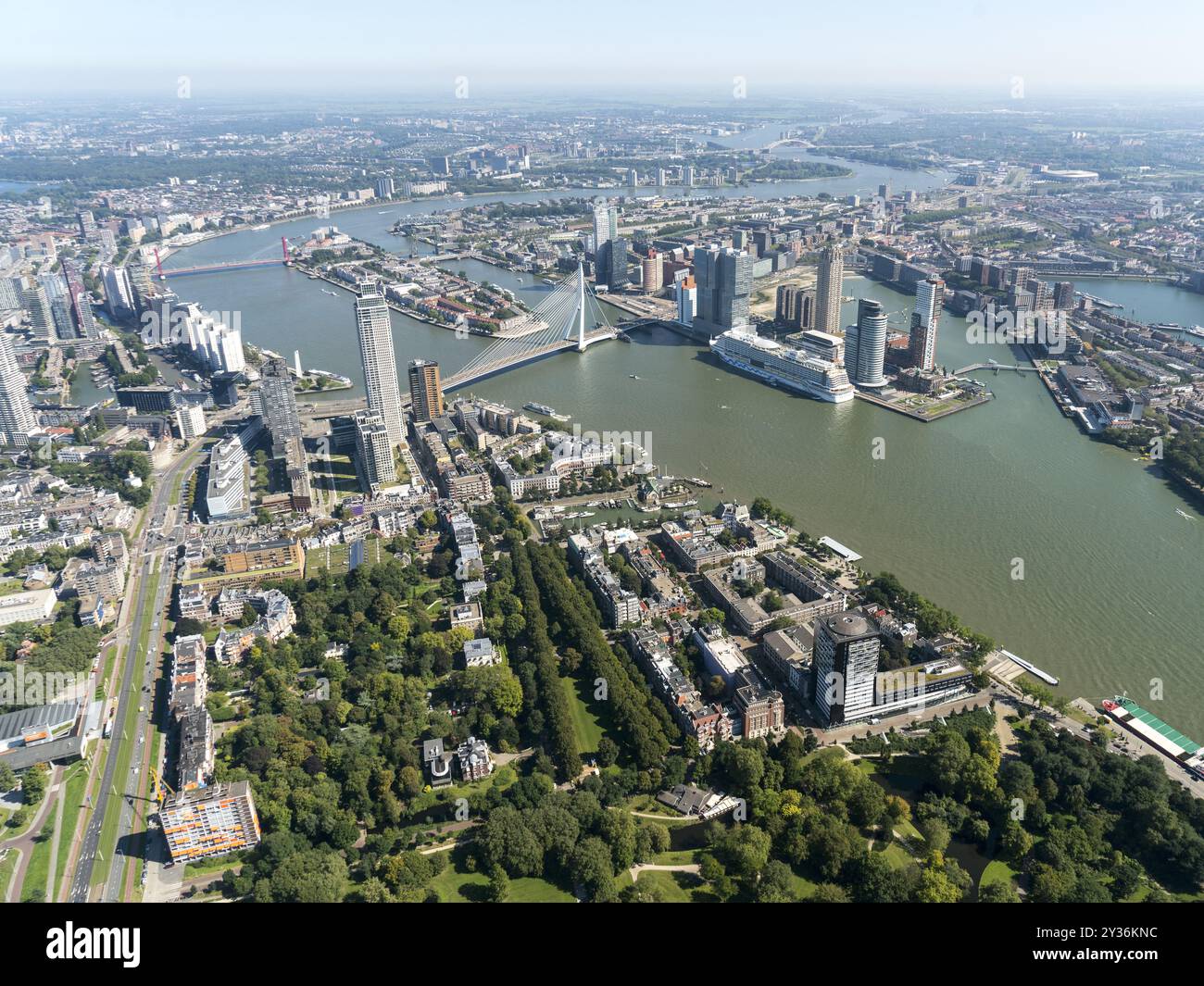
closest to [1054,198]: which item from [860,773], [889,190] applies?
[889,190]

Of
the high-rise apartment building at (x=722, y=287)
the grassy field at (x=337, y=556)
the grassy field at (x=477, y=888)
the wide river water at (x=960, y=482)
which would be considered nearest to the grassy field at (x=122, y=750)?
the grassy field at (x=337, y=556)

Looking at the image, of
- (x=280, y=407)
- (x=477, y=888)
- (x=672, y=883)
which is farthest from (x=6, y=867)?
(x=280, y=407)

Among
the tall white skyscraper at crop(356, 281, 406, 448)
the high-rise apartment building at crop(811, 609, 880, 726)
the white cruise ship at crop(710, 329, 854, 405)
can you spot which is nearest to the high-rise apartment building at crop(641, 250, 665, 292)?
the white cruise ship at crop(710, 329, 854, 405)

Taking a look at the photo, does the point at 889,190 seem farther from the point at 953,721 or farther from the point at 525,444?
the point at 953,721
